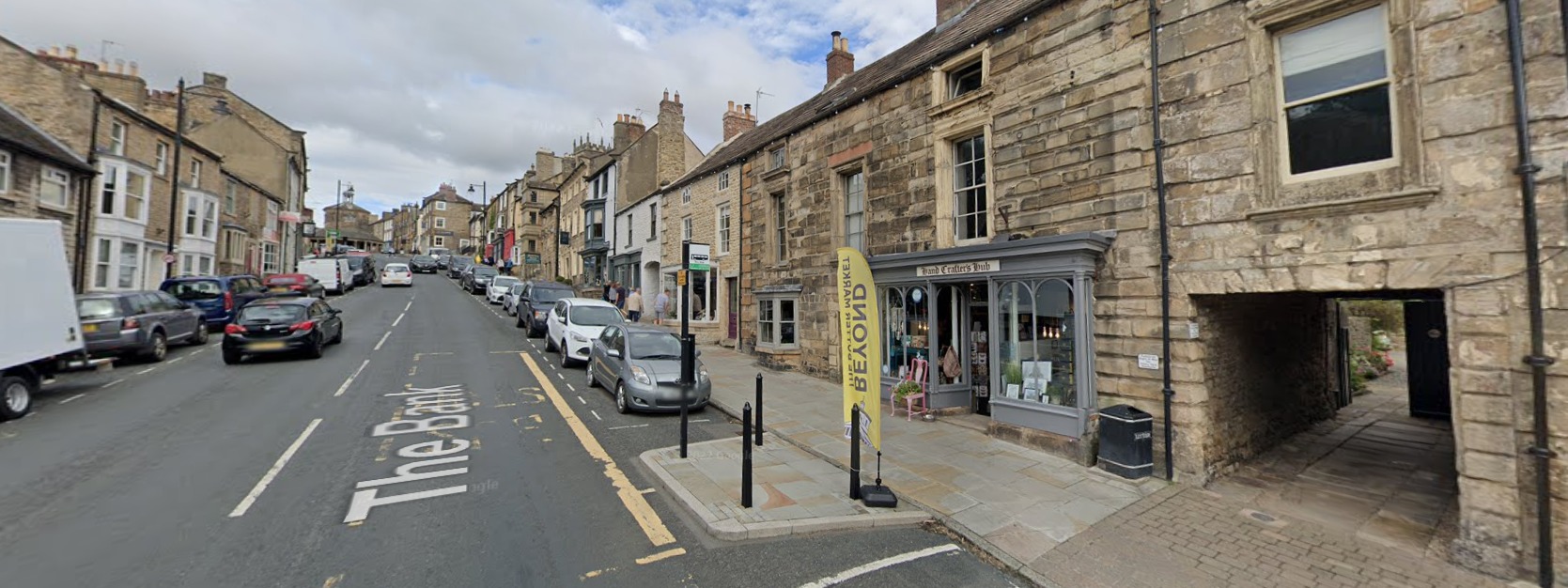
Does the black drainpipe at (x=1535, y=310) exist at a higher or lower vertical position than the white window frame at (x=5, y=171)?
lower

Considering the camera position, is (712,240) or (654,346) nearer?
(654,346)

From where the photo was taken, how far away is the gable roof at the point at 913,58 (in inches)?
363

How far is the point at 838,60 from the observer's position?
57.7 ft

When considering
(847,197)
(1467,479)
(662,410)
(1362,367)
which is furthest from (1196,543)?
(1362,367)

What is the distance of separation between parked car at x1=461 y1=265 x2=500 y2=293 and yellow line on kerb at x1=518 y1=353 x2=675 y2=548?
3087cm

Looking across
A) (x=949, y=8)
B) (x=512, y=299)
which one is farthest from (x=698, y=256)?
(x=512, y=299)

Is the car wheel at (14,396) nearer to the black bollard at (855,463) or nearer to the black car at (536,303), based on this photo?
the black car at (536,303)

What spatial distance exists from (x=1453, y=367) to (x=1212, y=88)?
347 centimetres

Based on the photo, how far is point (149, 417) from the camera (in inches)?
308

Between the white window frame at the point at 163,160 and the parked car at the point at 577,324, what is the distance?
19166 mm

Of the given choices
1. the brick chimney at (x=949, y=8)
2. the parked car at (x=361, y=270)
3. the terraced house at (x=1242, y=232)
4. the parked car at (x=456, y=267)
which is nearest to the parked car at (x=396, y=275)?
the parked car at (x=361, y=270)

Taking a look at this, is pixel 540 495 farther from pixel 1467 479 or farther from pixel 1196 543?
pixel 1467 479

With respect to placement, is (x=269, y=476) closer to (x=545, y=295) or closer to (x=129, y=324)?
(x=129, y=324)

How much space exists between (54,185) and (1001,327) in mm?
26274
